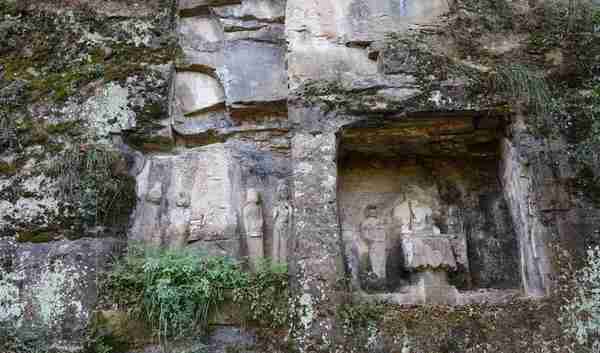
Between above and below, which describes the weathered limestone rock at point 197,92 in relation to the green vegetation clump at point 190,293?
above

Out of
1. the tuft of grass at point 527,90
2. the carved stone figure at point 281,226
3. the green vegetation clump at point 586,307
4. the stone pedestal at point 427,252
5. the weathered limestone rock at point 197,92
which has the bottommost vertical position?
the green vegetation clump at point 586,307

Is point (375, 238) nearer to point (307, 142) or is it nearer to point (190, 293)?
point (307, 142)

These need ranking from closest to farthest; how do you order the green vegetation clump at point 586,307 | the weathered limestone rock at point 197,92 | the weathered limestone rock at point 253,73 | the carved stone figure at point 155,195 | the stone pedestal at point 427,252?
1. the green vegetation clump at point 586,307
2. the stone pedestal at point 427,252
3. the carved stone figure at point 155,195
4. the weathered limestone rock at point 253,73
5. the weathered limestone rock at point 197,92

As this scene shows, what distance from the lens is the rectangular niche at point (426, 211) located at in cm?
609

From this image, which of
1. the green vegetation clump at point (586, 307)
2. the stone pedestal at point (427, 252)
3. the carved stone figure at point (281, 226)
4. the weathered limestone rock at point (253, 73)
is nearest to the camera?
the green vegetation clump at point (586, 307)

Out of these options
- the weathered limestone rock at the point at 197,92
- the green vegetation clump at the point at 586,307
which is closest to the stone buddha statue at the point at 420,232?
the green vegetation clump at the point at 586,307

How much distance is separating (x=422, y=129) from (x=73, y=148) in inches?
139

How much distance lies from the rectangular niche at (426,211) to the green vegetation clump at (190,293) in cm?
98

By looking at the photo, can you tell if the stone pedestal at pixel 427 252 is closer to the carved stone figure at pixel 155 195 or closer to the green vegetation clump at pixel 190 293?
the green vegetation clump at pixel 190 293

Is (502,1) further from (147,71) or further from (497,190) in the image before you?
(147,71)

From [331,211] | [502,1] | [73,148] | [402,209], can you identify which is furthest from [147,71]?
[502,1]

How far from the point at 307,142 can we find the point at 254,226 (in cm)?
99

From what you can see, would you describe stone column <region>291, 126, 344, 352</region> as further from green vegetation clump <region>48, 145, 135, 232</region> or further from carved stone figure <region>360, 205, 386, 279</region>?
green vegetation clump <region>48, 145, 135, 232</region>

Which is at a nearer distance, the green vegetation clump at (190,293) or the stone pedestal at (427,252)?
the green vegetation clump at (190,293)
